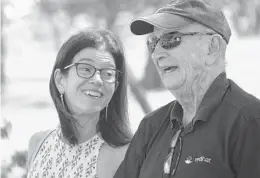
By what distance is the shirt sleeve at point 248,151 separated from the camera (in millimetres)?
1901

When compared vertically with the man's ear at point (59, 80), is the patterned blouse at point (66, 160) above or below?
below

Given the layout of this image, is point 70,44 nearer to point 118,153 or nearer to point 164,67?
point 118,153

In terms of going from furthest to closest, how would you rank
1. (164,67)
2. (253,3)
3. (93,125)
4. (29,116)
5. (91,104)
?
(29,116) → (253,3) → (93,125) → (91,104) → (164,67)

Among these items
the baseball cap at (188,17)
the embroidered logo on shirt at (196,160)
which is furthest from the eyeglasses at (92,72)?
the embroidered logo on shirt at (196,160)

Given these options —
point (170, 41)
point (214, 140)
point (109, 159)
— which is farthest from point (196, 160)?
point (109, 159)

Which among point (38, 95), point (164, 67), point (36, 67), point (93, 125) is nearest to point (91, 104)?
point (93, 125)

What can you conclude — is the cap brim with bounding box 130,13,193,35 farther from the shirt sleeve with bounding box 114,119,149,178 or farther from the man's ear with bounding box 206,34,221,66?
the shirt sleeve with bounding box 114,119,149,178

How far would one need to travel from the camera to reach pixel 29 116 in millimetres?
11836

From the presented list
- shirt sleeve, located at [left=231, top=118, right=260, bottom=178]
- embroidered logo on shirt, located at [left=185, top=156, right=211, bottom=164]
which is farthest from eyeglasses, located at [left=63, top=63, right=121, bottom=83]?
shirt sleeve, located at [left=231, top=118, right=260, bottom=178]

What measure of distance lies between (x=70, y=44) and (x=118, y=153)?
676mm

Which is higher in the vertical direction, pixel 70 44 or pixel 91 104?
pixel 70 44

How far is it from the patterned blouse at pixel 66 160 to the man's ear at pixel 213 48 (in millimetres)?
997

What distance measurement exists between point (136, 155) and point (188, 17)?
2.23 ft

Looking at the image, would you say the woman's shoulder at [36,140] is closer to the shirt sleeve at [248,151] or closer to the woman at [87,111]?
the woman at [87,111]
